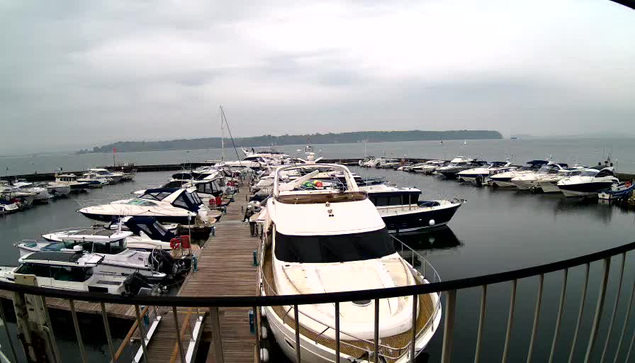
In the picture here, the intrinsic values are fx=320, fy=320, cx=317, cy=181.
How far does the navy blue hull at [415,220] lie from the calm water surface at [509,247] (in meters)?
0.79

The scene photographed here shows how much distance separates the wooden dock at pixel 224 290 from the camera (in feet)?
24.6

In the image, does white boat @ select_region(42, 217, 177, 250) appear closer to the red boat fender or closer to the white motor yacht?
the red boat fender

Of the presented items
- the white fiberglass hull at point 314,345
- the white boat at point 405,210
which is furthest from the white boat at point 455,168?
the white fiberglass hull at point 314,345

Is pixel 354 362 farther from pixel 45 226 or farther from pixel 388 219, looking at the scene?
pixel 45 226

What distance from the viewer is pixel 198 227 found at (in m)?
20.7

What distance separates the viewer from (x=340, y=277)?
7.20 meters

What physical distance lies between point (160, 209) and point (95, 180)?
34449 millimetres

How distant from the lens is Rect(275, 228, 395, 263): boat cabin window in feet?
25.5

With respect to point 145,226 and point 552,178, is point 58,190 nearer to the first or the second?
point 145,226

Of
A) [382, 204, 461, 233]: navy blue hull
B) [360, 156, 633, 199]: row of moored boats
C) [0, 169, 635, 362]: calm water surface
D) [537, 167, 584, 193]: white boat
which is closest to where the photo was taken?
[0, 169, 635, 362]: calm water surface

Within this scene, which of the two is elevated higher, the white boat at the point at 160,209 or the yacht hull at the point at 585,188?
the white boat at the point at 160,209

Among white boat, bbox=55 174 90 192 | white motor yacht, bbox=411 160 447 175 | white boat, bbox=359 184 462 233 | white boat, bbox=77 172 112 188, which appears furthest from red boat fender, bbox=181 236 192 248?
white motor yacht, bbox=411 160 447 175

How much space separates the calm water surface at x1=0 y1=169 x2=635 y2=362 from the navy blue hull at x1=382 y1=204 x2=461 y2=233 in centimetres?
79

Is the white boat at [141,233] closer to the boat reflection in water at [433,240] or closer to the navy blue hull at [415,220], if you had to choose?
the navy blue hull at [415,220]
